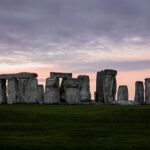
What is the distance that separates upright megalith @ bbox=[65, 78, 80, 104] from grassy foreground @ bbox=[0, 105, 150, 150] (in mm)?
14043

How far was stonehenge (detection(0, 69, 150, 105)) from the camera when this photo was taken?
48.3 m

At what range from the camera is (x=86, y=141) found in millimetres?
22000

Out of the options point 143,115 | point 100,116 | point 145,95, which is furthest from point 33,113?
point 145,95

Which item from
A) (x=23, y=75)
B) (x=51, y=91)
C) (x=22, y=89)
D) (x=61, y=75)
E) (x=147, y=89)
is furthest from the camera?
(x=147, y=89)

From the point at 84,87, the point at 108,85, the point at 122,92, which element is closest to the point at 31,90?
the point at 84,87

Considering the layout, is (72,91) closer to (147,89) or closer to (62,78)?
(62,78)

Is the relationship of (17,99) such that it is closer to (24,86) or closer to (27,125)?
(24,86)

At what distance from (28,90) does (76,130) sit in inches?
924

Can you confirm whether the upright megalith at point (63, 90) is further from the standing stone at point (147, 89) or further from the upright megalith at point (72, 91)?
the standing stone at point (147, 89)

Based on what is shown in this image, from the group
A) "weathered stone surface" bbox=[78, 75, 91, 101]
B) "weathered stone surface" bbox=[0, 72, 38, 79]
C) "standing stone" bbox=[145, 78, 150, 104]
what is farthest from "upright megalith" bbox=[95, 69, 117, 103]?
"weathered stone surface" bbox=[0, 72, 38, 79]

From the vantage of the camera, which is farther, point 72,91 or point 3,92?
point 3,92

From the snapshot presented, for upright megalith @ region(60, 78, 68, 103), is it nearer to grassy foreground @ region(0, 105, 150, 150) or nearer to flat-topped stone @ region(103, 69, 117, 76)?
flat-topped stone @ region(103, 69, 117, 76)

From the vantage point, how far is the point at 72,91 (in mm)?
48281

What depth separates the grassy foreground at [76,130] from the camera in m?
21.0
